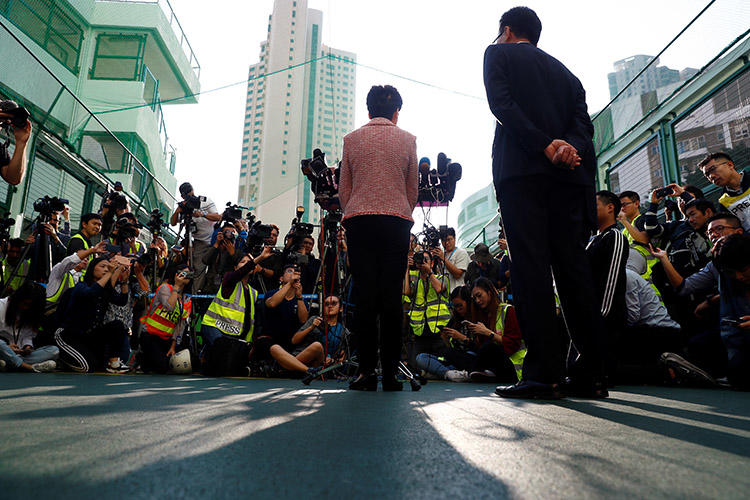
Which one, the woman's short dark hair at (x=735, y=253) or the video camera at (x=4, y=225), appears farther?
the video camera at (x=4, y=225)

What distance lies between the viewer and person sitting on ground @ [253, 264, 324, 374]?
3531mm

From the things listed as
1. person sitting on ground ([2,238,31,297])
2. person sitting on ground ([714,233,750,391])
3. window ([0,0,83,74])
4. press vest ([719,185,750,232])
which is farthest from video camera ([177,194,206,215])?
window ([0,0,83,74])

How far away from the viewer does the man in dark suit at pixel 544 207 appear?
1507 millimetres

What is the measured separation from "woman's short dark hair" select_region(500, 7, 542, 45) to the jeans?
11.4 ft

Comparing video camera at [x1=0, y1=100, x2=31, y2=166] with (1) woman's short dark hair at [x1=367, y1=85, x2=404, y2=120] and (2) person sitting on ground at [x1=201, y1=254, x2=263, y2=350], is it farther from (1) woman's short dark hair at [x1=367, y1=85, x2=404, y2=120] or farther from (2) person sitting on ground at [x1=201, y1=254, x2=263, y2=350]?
(2) person sitting on ground at [x1=201, y1=254, x2=263, y2=350]

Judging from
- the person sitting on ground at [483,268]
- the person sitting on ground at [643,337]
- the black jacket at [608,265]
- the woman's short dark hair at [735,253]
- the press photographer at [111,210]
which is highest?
the press photographer at [111,210]

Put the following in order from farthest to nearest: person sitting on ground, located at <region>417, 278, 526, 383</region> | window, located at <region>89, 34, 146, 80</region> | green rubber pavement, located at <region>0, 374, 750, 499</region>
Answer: window, located at <region>89, 34, 146, 80</region> < person sitting on ground, located at <region>417, 278, 526, 383</region> < green rubber pavement, located at <region>0, 374, 750, 499</region>

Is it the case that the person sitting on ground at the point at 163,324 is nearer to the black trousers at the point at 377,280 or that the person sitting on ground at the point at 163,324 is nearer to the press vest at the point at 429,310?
the press vest at the point at 429,310

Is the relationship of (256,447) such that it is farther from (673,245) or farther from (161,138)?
(161,138)

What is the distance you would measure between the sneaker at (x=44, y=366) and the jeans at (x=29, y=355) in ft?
0.17

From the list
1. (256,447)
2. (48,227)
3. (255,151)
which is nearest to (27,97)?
(48,227)

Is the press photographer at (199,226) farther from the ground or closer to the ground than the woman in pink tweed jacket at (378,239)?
farther from the ground

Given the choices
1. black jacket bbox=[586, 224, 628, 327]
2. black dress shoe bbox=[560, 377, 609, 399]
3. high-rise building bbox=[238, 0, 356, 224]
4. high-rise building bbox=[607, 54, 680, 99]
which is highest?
high-rise building bbox=[238, 0, 356, 224]

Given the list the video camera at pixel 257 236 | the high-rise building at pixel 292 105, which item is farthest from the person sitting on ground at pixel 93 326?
the high-rise building at pixel 292 105
